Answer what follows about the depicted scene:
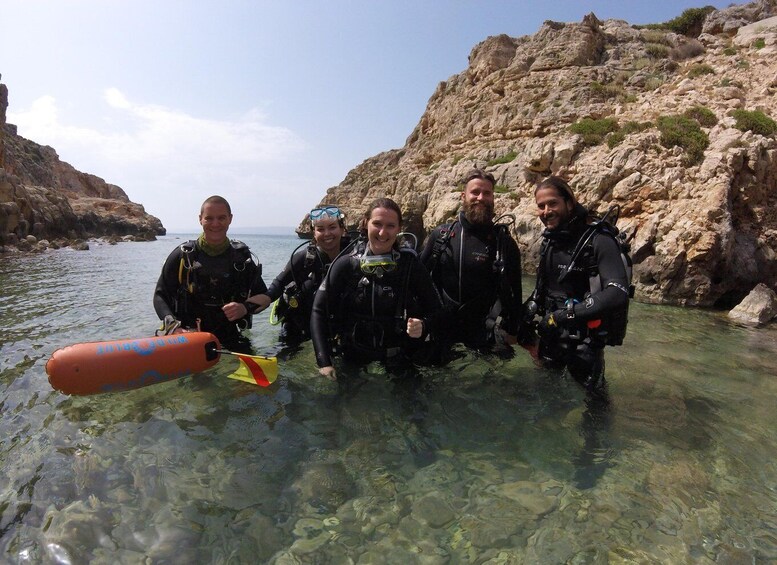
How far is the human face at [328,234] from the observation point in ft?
16.9

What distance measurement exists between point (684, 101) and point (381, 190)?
26.4m

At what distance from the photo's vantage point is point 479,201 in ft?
15.0

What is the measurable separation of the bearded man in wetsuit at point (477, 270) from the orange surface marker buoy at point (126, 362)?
2747 millimetres

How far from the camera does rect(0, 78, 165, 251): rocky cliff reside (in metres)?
26.8

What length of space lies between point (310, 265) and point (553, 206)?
297 centimetres

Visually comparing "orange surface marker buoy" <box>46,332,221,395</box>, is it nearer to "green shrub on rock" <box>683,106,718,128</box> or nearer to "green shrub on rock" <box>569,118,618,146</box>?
"green shrub on rock" <box>569,118,618,146</box>

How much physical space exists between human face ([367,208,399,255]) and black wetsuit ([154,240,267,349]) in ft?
6.57

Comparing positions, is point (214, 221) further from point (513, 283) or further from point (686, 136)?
point (686, 136)

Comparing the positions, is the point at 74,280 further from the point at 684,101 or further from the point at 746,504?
the point at 684,101

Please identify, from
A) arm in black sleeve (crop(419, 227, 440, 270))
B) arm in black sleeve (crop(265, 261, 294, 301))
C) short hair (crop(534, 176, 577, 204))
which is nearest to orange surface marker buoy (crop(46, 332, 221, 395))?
arm in black sleeve (crop(265, 261, 294, 301))

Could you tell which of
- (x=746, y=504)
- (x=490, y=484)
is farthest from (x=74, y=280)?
(x=746, y=504)

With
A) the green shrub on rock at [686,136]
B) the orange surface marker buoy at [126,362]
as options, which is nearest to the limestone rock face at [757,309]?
the green shrub on rock at [686,136]

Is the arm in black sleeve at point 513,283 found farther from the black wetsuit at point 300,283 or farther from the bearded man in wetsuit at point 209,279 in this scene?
the bearded man in wetsuit at point 209,279

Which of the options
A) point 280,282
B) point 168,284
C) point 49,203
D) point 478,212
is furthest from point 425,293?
point 49,203
